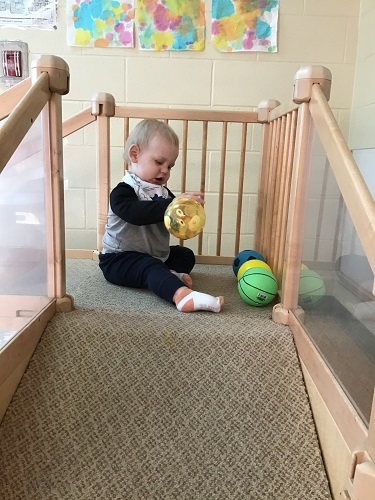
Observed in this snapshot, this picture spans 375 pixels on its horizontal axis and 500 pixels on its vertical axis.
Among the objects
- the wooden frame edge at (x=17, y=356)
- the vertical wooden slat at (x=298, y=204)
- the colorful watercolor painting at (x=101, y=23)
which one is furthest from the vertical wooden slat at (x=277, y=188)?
the colorful watercolor painting at (x=101, y=23)

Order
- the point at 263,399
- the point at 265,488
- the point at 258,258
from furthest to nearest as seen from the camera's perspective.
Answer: the point at 258,258, the point at 263,399, the point at 265,488

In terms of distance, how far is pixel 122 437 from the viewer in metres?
0.88

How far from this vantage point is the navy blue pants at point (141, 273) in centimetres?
Result: 133

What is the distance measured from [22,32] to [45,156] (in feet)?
3.67

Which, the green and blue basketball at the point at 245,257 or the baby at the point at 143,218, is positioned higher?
the baby at the point at 143,218

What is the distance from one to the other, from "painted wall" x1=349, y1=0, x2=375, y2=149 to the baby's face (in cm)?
86

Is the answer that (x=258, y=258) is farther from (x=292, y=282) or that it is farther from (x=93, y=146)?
(x=93, y=146)

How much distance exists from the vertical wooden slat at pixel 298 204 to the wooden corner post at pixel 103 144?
32.5 inches

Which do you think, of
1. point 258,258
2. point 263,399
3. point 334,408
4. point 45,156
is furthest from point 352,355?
point 45,156

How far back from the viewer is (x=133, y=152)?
1.53 meters

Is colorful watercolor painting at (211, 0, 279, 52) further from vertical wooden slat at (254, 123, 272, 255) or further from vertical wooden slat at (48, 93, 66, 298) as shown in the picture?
vertical wooden slat at (48, 93, 66, 298)

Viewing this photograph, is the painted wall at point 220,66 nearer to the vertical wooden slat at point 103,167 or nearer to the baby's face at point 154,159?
the vertical wooden slat at point 103,167

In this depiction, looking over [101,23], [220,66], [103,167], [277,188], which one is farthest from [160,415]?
[101,23]

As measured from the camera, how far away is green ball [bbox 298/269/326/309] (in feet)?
3.59
